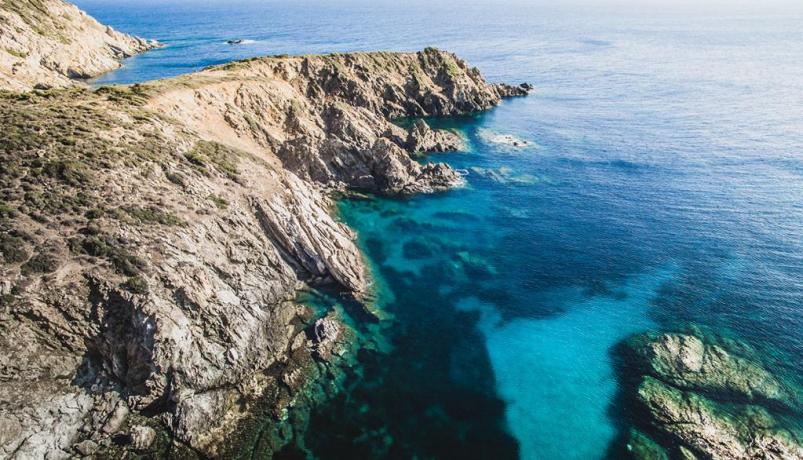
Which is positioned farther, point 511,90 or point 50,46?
point 511,90

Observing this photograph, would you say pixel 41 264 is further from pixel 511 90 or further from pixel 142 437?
pixel 511 90

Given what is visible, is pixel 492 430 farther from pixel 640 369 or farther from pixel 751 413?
pixel 751 413

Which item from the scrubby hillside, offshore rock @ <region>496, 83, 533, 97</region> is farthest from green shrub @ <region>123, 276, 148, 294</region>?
offshore rock @ <region>496, 83, 533, 97</region>

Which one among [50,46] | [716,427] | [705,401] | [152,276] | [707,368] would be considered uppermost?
[50,46]

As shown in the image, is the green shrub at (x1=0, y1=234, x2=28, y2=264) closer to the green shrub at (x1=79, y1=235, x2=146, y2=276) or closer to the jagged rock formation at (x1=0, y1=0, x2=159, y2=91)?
the green shrub at (x1=79, y1=235, x2=146, y2=276)

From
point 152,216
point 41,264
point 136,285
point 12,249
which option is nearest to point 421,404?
point 136,285

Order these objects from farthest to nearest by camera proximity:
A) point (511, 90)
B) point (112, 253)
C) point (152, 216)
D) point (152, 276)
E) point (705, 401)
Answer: point (511, 90)
point (152, 216)
point (705, 401)
point (152, 276)
point (112, 253)

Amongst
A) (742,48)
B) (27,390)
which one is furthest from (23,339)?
(742,48)
